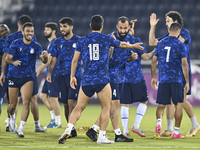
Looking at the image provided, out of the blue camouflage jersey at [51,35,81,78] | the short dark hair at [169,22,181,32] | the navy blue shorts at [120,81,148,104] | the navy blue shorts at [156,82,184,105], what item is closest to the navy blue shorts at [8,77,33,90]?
the blue camouflage jersey at [51,35,81,78]

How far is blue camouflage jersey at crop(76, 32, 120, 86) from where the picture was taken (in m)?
6.24

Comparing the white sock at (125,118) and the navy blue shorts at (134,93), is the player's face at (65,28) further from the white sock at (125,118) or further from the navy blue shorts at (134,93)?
the white sock at (125,118)

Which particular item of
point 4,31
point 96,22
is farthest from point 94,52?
point 4,31

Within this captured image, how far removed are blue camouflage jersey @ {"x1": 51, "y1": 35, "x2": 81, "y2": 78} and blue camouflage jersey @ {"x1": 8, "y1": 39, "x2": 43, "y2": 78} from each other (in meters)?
0.57

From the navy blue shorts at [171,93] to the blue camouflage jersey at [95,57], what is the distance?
4.64 ft

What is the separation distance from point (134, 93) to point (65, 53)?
4.99 feet

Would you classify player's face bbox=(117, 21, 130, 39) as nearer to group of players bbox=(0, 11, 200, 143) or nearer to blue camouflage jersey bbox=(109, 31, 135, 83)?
group of players bbox=(0, 11, 200, 143)

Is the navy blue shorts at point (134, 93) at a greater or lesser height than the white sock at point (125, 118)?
greater

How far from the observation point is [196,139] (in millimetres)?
A: 7184

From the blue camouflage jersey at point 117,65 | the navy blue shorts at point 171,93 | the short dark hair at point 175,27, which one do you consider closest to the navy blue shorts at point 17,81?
the blue camouflage jersey at point 117,65

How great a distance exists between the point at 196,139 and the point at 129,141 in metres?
1.27

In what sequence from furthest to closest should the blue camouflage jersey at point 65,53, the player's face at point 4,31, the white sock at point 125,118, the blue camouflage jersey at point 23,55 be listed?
the player's face at point 4,31, the blue camouflage jersey at point 65,53, the white sock at point 125,118, the blue camouflage jersey at point 23,55

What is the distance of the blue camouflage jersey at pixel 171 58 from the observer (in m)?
7.20

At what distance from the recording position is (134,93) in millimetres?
7984
